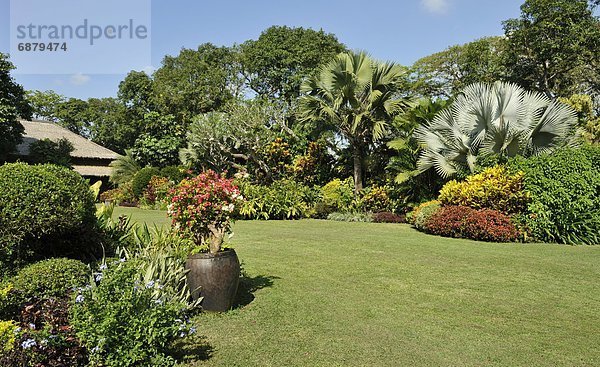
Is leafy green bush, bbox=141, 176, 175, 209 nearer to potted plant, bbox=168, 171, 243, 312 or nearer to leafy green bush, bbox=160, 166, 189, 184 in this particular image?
leafy green bush, bbox=160, 166, 189, 184

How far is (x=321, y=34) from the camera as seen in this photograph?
30031 millimetres

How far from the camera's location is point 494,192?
1154 cm

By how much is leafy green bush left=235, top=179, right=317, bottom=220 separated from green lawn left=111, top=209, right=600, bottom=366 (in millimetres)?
7575

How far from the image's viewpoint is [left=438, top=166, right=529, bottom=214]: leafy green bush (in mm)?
11320

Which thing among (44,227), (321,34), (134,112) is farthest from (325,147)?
(134,112)

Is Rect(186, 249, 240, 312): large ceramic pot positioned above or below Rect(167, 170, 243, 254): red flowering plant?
below

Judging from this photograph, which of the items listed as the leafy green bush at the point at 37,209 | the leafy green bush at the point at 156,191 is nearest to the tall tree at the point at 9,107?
the leafy green bush at the point at 156,191

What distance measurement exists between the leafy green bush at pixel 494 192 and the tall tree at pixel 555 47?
Answer: 13.3 m

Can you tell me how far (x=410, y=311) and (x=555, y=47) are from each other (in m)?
21.4

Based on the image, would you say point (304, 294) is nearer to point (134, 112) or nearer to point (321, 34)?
point (321, 34)

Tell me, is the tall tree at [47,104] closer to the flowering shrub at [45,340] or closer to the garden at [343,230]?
the garden at [343,230]

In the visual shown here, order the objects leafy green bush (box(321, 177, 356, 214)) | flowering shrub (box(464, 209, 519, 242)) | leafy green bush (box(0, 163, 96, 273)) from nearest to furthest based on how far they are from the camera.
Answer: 1. leafy green bush (box(0, 163, 96, 273))
2. flowering shrub (box(464, 209, 519, 242))
3. leafy green bush (box(321, 177, 356, 214))

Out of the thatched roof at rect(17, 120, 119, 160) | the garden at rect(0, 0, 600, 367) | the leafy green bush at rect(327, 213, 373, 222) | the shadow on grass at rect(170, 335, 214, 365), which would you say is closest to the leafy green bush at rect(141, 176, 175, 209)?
the garden at rect(0, 0, 600, 367)

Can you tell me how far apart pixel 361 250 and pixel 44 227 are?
6.37 m
